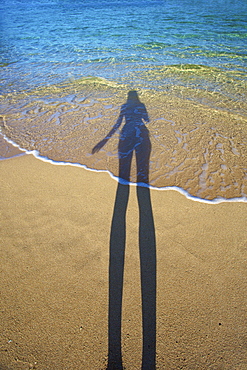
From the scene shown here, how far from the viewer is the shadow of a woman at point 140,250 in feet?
6.45

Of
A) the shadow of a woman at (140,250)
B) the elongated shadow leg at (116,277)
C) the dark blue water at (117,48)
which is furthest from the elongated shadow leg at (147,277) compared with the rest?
the dark blue water at (117,48)

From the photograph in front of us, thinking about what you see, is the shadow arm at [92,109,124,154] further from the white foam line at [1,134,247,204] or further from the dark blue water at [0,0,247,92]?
the dark blue water at [0,0,247,92]

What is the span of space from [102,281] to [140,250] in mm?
572

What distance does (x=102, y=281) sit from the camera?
2438 mm

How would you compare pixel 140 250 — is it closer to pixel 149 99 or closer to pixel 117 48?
pixel 149 99

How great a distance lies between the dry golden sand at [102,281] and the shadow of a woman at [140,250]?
0.06 metres

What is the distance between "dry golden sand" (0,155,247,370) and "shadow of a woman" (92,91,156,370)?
6 centimetres

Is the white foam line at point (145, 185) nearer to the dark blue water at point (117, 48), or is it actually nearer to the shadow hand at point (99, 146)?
the shadow hand at point (99, 146)

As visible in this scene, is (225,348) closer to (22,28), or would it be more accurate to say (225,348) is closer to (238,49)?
(238,49)

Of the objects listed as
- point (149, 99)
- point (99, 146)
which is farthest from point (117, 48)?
point (99, 146)

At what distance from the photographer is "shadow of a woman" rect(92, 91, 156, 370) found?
77.4 inches

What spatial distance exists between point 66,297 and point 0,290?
0.71m

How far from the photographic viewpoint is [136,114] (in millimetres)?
6363

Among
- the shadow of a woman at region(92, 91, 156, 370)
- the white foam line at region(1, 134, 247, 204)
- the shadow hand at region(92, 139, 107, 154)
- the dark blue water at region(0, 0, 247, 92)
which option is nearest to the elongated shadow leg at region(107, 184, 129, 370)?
the shadow of a woman at region(92, 91, 156, 370)
